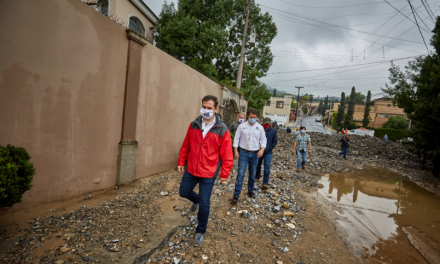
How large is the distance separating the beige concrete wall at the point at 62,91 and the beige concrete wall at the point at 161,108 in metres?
0.62

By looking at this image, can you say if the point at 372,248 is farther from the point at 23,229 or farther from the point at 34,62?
the point at 34,62

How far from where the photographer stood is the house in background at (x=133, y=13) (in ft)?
29.5

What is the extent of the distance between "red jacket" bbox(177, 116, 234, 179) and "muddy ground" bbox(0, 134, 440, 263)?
0.99 m

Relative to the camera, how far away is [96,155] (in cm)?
382

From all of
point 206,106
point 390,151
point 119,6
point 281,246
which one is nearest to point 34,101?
point 206,106

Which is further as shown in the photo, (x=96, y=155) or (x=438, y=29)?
(x=438, y=29)

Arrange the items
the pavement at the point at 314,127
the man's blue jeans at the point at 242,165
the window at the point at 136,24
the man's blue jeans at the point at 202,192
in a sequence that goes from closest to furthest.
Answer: the man's blue jeans at the point at 202,192 → the man's blue jeans at the point at 242,165 → the window at the point at 136,24 → the pavement at the point at 314,127

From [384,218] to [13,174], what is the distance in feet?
21.5

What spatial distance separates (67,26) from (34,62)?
0.72 metres

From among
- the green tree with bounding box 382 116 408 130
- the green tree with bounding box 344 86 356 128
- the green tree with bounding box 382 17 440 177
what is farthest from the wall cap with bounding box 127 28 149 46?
the green tree with bounding box 344 86 356 128

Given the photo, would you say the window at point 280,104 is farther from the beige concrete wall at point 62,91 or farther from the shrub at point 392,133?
the beige concrete wall at point 62,91

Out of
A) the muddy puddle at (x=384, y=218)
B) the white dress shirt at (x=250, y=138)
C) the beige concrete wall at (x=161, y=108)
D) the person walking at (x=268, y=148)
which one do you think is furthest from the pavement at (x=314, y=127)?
the white dress shirt at (x=250, y=138)

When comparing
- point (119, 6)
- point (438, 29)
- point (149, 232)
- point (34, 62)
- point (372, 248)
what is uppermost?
point (438, 29)

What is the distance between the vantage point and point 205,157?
8.61ft
